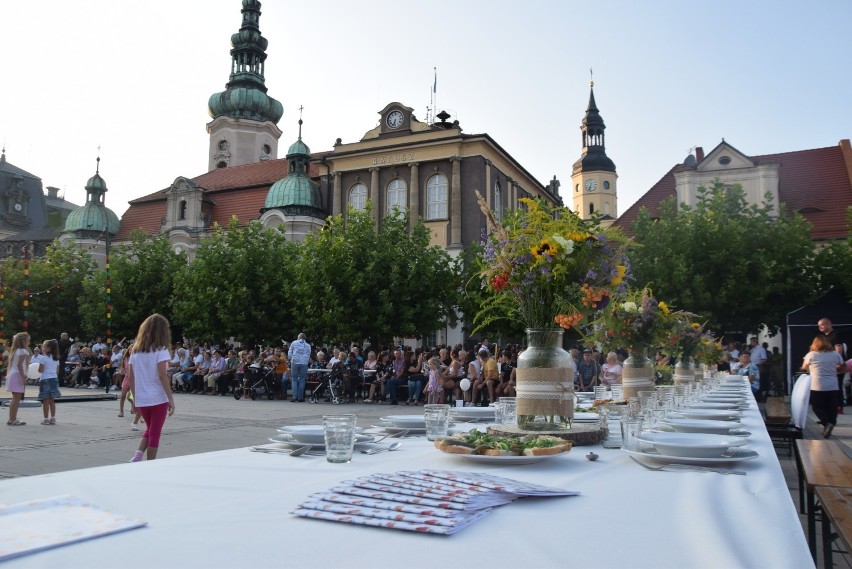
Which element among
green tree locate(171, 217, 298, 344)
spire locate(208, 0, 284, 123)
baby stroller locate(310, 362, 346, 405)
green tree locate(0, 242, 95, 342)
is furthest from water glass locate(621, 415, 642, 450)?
spire locate(208, 0, 284, 123)

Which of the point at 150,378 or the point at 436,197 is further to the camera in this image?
the point at 436,197

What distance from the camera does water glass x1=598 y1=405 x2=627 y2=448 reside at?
3.21 meters

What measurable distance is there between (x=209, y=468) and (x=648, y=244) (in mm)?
26149

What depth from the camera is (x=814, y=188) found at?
37.5m

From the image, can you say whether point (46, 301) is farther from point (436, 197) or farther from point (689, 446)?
point (689, 446)

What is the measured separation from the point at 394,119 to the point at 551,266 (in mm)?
36851

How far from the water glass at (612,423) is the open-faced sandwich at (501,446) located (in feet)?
1.68

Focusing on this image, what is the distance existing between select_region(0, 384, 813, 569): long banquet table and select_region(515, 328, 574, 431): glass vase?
0.71 metres

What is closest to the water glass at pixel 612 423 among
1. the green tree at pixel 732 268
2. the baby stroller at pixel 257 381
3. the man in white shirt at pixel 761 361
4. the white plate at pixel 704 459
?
the white plate at pixel 704 459

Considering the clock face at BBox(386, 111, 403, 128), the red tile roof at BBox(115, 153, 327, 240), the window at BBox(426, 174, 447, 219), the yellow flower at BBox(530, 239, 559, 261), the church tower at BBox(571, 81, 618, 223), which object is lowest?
the yellow flower at BBox(530, 239, 559, 261)

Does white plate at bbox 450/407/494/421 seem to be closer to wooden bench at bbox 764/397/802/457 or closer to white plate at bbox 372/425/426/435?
white plate at bbox 372/425/426/435

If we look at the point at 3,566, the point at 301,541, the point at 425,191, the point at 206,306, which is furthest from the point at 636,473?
the point at 425,191

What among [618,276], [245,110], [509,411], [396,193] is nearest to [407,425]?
[509,411]

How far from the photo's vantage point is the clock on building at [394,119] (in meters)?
38.9
